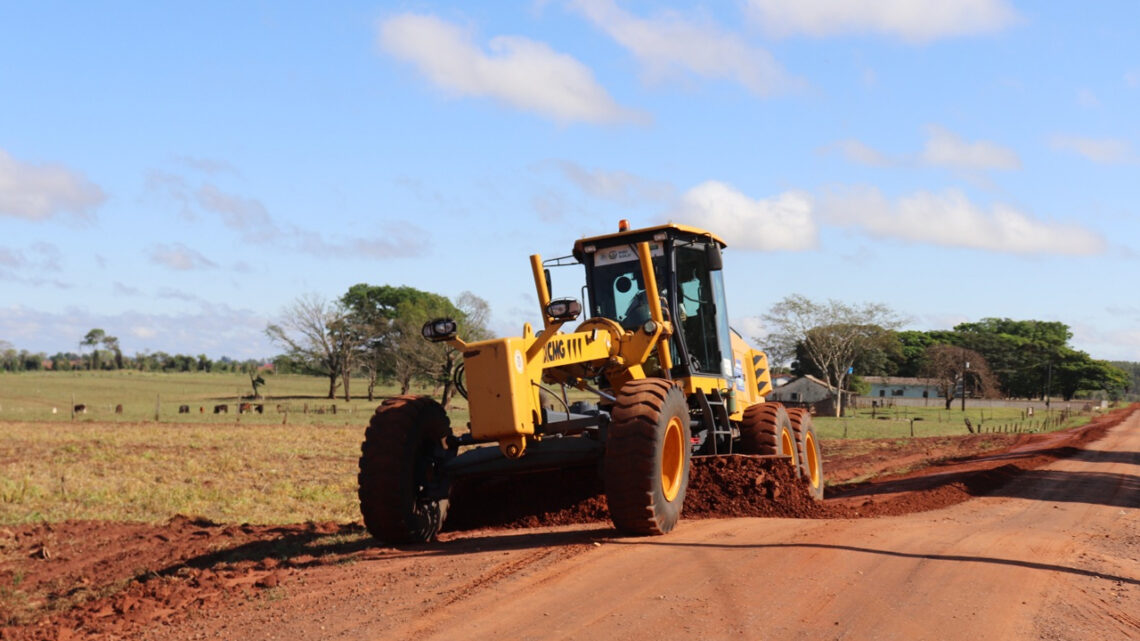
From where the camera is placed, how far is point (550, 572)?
769 centimetres

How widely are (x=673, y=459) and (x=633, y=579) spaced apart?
8.64 feet

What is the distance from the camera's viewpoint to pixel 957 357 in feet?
301

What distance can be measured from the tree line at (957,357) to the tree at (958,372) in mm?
92

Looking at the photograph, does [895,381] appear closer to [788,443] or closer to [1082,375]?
[1082,375]

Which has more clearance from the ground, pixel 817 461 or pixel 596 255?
pixel 596 255

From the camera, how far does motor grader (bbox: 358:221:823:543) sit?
887cm

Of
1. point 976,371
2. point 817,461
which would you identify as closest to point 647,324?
point 817,461

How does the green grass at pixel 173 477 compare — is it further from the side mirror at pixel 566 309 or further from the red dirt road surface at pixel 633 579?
the side mirror at pixel 566 309

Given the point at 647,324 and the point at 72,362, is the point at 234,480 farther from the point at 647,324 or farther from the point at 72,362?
the point at 72,362

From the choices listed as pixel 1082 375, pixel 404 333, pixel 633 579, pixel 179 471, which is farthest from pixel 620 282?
pixel 1082 375

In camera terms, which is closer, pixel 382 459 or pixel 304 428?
pixel 382 459

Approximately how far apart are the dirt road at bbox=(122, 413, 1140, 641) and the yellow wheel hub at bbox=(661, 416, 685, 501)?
470 mm

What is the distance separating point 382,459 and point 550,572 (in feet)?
8.67

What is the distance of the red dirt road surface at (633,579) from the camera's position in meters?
6.43
